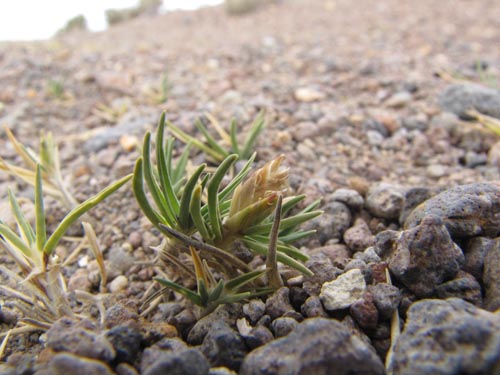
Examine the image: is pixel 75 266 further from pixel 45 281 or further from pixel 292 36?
pixel 292 36

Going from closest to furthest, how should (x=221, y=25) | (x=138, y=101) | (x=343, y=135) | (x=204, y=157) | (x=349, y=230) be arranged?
(x=349, y=230) < (x=204, y=157) < (x=343, y=135) < (x=138, y=101) < (x=221, y=25)

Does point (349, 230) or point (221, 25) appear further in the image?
point (221, 25)

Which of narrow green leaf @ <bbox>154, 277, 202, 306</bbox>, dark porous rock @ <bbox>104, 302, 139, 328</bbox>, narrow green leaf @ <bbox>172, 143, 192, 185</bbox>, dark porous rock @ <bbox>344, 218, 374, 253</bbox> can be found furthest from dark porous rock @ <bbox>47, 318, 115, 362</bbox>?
dark porous rock @ <bbox>344, 218, 374, 253</bbox>

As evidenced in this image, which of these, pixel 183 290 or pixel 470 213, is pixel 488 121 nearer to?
pixel 470 213

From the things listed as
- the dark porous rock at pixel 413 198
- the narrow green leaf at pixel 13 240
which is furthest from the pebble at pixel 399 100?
the narrow green leaf at pixel 13 240

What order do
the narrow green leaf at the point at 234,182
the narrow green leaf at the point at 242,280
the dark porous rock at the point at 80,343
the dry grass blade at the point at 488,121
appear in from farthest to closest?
the dry grass blade at the point at 488,121, the narrow green leaf at the point at 234,182, the narrow green leaf at the point at 242,280, the dark porous rock at the point at 80,343

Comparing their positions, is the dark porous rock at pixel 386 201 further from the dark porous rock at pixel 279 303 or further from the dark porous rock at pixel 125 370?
the dark porous rock at pixel 125 370

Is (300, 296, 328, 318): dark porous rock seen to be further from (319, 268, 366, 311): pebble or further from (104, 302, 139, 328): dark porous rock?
(104, 302, 139, 328): dark porous rock

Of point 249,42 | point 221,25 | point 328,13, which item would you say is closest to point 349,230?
point 249,42
